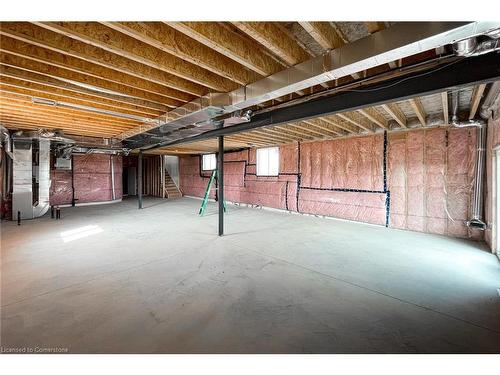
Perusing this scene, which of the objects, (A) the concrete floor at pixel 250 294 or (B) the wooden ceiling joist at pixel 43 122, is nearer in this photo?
(A) the concrete floor at pixel 250 294

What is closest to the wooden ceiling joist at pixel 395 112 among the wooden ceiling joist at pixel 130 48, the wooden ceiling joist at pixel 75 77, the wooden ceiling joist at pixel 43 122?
the wooden ceiling joist at pixel 130 48

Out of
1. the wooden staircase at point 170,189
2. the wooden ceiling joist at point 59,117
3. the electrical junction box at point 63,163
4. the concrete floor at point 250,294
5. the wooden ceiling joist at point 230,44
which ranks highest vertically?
the wooden ceiling joist at point 59,117

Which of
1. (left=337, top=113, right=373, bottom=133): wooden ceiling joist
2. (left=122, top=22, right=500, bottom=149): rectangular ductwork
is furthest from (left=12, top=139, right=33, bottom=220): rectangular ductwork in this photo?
(left=337, top=113, right=373, bottom=133): wooden ceiling joist

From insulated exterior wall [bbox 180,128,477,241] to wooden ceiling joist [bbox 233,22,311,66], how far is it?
4133mm

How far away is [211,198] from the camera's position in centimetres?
1045

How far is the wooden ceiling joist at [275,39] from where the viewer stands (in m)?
1.58

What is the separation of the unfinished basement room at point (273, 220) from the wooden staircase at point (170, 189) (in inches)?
212

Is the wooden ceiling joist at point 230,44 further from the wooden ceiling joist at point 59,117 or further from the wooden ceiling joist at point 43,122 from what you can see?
the wooden ceiling joist at point 43,122

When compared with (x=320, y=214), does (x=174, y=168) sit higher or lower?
higher

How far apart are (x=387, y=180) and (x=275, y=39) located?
469 cm

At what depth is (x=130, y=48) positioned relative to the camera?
193cm

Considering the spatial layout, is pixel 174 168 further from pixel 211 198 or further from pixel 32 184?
pixel 32 184
